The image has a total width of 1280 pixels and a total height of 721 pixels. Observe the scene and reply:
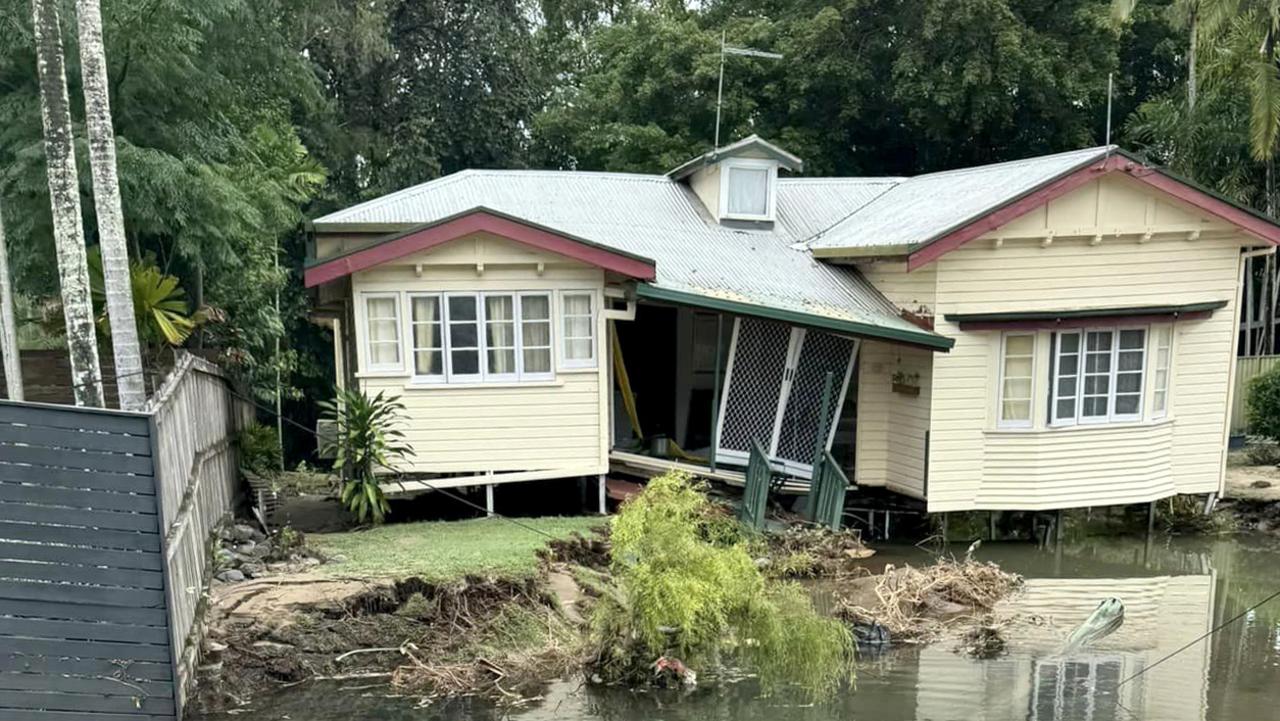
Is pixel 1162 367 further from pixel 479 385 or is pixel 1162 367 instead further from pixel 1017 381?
pixel 479 385

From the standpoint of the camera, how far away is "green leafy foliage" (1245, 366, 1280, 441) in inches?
633

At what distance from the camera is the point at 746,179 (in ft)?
48.0

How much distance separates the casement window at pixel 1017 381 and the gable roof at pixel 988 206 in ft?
5.50

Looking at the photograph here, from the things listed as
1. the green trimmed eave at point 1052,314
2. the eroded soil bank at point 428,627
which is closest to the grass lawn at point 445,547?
the eroded soil bank at point 428,627

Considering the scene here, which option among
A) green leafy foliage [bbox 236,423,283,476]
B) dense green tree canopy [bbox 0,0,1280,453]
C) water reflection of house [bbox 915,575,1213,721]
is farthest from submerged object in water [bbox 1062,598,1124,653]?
green leafy foliage [bbox 236,423,283,476]

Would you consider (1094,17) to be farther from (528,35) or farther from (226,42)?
(226,42)

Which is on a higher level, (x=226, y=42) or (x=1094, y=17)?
(x=1094, y=17)

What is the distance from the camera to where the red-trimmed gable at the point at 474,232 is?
35.3 ft

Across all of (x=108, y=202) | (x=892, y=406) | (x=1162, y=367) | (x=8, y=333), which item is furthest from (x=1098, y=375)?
(x=8, y=333)

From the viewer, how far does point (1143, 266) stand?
12.6 meters

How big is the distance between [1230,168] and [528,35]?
17071mm

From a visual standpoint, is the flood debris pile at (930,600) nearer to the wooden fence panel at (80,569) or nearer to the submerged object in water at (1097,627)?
the submerged object in water at (1097,627)

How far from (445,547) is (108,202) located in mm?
4664

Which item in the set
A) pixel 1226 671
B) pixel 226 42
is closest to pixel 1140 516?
pixel 1226 671
